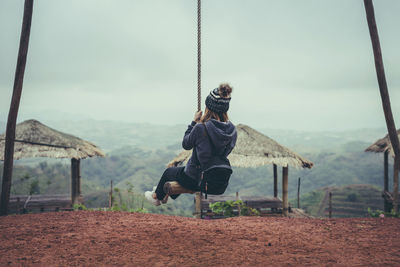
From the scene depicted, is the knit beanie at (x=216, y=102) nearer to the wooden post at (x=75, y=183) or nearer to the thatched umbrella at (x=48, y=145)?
the thatched umbrella at (x=48, y=145)

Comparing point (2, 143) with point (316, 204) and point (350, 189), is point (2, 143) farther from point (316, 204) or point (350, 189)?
point (350, 189)

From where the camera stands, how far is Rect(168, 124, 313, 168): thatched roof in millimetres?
11594

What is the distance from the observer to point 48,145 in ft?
40.5

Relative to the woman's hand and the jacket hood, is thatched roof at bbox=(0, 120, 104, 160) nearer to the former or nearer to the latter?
the woman's hand

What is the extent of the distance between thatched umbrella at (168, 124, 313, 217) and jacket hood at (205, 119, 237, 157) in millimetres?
6722

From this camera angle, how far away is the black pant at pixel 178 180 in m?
4.81

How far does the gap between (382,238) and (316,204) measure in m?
38.4

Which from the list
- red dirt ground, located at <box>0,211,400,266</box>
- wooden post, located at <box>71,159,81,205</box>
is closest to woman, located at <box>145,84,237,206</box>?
red dirt ground, located at <box>0,211,400,266</box>

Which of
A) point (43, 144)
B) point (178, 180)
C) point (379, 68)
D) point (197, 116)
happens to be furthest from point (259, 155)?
point (197, 116)

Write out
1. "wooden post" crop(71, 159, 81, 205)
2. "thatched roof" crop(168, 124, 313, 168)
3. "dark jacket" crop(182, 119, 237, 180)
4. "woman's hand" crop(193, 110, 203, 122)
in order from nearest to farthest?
"dark jacket" crop(182, 119, 237, 180) < "woman's hand" crop(193, 110, 203, 122) < "thatched roof" crop(168, 124, 313, 168) < "wooden post" crop(71, 159, 81, 205)

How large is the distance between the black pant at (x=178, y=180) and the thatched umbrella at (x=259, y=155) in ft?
20.5

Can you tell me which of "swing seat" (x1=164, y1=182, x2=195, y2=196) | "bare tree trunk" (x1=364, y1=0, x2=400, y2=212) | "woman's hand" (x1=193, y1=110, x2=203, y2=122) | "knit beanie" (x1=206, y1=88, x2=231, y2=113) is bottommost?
"swing seat" (x1=164, y1=182, x2=195, y2=196)

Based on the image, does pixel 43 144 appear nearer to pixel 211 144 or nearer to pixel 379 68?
pixel 211 144

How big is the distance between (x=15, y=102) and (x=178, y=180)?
435 centimetres
